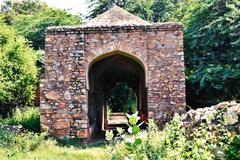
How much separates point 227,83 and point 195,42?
90.5 inches

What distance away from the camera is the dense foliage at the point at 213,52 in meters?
13.7

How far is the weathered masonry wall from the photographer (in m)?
11.8

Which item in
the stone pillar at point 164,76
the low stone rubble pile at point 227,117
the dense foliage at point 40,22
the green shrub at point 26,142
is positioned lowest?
the green shrub at point 26,142

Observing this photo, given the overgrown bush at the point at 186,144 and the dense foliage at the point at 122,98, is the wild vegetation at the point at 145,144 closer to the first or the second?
the overgrown bush at the point at 186,144

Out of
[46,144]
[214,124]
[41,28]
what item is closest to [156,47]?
[46,144]

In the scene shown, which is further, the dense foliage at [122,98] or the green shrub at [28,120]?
the dense foliage at [122,98]

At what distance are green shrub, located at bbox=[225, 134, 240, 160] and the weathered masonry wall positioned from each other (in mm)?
6158

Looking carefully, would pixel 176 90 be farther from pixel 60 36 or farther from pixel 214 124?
pixel 214 124

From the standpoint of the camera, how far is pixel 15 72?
16.6 m

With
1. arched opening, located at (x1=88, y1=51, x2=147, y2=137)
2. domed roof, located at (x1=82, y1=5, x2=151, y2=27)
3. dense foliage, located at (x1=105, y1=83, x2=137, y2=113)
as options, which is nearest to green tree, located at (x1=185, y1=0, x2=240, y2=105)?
arched opening, located at (x1=88, y1=51, x2=147, y2=137)

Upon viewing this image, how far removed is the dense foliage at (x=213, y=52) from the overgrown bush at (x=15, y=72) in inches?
256

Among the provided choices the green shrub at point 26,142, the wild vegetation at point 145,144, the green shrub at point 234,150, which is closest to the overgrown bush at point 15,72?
the wild vegetation at point 145,144

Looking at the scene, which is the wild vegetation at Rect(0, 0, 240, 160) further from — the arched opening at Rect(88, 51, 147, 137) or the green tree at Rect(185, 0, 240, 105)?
the arched opening at Rect(88, 51, 147, 137)

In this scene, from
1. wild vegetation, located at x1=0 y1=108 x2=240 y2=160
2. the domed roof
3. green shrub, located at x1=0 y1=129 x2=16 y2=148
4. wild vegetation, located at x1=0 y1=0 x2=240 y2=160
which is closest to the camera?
wild vegetation, located at x1=0 y1=108 x2=240 y2=160
